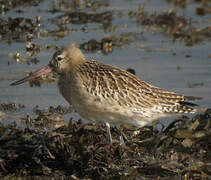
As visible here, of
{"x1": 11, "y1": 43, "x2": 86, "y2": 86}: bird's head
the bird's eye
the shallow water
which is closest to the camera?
{"x1": 11, "y1": 43, "x2": 86, "y2": 86}: bird's head

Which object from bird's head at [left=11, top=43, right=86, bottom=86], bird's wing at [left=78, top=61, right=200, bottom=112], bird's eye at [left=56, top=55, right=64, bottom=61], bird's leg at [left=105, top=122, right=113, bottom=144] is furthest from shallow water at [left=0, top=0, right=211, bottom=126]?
bird's leg at [left=105, top=122, right=113, bottom=144]

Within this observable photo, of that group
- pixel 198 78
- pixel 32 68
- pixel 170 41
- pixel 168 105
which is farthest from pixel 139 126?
pixel 170 41

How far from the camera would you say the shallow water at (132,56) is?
28.3 feet

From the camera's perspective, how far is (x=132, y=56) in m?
10.4

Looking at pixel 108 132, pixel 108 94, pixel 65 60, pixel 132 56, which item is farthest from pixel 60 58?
pixel 132 56

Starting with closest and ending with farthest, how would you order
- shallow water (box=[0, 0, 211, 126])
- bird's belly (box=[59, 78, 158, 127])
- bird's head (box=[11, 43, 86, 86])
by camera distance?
1. bird's belly (box=[59, 78, 158, 127])
2. bird's head (box=[11, 43, 86, 86])
3. shallow water (box=[0, 0, 211, 126])

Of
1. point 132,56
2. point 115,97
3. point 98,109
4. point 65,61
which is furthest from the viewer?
point 132,56

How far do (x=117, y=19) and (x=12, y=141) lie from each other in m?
7.02

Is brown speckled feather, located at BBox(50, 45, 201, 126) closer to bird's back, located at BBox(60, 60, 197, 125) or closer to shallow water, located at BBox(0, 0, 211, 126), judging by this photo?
bird's back, located at BBox(60, 60, 197, 125)

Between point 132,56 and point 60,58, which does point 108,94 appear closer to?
point 60,58

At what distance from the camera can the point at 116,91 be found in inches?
255

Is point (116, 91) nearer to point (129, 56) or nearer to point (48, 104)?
point (48, 104)

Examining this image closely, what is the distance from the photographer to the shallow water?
8.62 m

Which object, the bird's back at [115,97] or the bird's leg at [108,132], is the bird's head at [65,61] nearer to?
the bird's back at [115,97]
